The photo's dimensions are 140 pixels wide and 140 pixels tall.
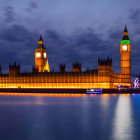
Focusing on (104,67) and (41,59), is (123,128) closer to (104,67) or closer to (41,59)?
(104,67)

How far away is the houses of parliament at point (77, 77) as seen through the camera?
64.9 meters

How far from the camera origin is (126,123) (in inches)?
771

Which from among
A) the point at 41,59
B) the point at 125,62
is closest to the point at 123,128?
the point at 125,62

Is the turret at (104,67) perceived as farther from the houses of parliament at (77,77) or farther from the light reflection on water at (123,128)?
the light reflection on water at (123,128)

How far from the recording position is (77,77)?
67.4 m

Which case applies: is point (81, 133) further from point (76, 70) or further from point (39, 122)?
point (76, 70)

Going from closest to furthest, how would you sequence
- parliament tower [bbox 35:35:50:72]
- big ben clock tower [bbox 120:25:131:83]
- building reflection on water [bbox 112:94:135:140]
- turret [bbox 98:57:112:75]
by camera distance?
building reflection on water [bbox 112:94:135:140] < turret [bbox 98:57:112:75] < big ben clock tower [bbox 120:25:131:83] < parliament tower [bbox 35:35:50:72]

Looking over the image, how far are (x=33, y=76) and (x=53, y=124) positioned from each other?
54.2 m

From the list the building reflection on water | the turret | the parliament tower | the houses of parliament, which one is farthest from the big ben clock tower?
the building reflection on water

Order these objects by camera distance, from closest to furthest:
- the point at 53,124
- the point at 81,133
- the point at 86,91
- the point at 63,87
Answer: the point at 81,133
the point at 53,124
the point at 86,91
the point at 63,87

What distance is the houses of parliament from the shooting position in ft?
213

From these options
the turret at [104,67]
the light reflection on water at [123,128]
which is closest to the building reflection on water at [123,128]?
the light reflection on water at [123,128]

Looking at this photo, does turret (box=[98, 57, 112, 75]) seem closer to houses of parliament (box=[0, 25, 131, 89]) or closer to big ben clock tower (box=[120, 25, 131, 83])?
houses of parliament (box=[0, 25, 131, 89])

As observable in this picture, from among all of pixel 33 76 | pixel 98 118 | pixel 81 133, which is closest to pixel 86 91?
pixel 33 76
